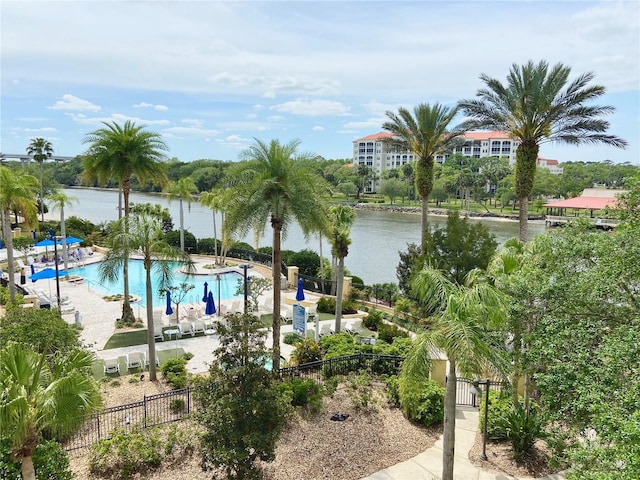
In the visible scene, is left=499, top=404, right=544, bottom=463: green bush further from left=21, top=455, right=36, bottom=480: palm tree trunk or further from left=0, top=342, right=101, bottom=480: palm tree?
left=21, top=455, right=36, bottom=480: palm tree trunk

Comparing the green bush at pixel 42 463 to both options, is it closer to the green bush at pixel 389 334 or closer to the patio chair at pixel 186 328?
the patio chair at pixel 186 328

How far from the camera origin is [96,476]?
28.8 feet

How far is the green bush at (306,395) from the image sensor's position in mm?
11641

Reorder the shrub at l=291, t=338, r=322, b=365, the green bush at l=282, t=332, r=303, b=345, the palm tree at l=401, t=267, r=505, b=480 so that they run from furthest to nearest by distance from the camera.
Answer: the green bush at l=282, t=332, r=303, b=345 → the shrub at l=291, t=338, r=322, b=365 → the palm tree at l=401, t=267, r=505, b=480

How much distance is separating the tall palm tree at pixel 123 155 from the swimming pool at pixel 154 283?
23.4 feet

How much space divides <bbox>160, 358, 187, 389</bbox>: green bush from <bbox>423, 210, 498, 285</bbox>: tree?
1028cm

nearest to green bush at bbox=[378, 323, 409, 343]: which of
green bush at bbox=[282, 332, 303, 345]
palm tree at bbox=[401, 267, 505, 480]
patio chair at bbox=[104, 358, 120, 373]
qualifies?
green bush at bbox=[282, 332, 303, 345]

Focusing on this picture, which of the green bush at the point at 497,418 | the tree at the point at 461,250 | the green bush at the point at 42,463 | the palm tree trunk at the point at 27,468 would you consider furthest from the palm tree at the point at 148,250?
the tree at the point at 461,250

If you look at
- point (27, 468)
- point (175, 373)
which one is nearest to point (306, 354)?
point (175, 373)

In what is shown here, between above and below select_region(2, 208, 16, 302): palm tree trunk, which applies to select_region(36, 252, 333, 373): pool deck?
below

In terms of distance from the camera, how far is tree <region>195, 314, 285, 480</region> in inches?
286

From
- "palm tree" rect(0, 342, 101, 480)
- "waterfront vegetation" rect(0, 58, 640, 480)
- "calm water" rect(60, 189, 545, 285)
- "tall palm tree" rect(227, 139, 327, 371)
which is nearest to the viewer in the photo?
"palm tree" rect(0, 342, 101, 480)

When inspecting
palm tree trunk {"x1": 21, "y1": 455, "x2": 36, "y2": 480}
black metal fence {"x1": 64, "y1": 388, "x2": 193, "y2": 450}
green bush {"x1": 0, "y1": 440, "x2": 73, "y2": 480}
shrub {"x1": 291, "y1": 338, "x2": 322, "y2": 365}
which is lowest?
black metal fence {"x1": 64, "y1": 388, "x2": 193, "y2": 450}

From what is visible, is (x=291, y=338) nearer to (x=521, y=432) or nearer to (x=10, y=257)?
(x=521, y=432)
